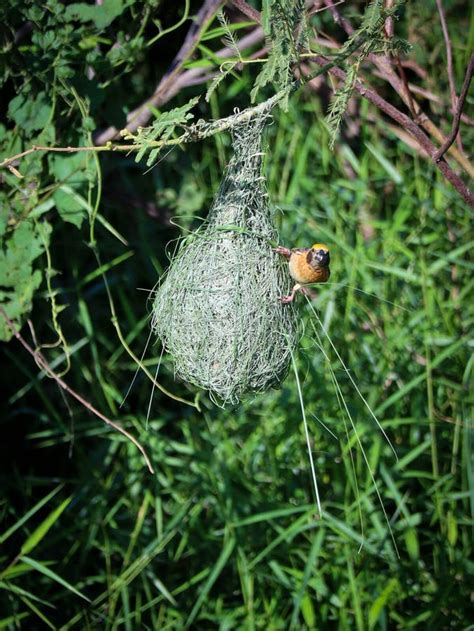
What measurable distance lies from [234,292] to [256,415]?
5.19 ft

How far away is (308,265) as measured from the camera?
73.4 inches

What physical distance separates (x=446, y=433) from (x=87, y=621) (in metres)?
1.59

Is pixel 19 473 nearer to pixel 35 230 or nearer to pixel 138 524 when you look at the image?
pixel 138 524

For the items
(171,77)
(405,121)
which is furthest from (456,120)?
(171,77)

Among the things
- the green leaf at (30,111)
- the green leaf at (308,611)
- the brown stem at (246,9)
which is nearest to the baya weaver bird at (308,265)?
the brown stem at (246,9)

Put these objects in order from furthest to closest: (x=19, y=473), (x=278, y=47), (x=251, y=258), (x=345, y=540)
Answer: (x=19, y=473), (x=345, y=540), (x=251, y=258), (x=278, y=47)

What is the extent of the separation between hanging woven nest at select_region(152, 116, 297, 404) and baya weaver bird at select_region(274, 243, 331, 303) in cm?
5

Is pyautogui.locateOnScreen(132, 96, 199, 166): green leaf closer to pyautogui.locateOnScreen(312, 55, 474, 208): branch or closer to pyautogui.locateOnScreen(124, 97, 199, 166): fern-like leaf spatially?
pyautogui.locateOnScreen(124, 97, 199, 166): fern-like leaf

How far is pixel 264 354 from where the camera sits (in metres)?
1.93

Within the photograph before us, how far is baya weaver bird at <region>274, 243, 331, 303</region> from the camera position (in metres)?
1.84

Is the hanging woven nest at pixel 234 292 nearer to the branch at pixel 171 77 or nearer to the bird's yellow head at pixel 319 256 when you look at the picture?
the bird's yellow head at pixel 319 256

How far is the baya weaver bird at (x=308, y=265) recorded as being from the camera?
1845 mm

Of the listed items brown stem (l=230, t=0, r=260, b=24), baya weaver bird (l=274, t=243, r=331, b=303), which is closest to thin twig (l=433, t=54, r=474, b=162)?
baya weaver bird (l=274, t=243, r=331, b=303)

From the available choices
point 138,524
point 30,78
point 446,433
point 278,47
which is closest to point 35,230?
point 30,78
